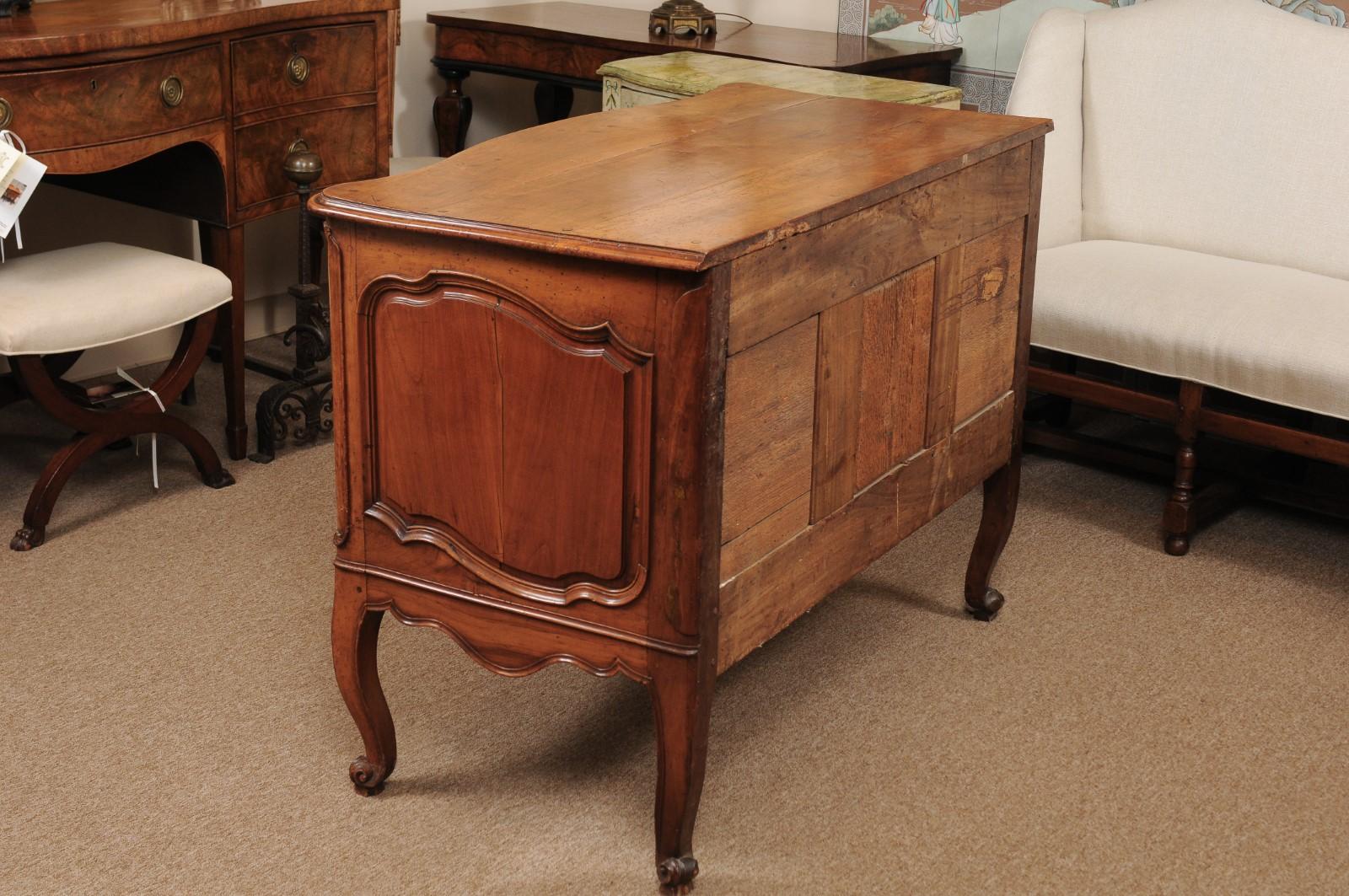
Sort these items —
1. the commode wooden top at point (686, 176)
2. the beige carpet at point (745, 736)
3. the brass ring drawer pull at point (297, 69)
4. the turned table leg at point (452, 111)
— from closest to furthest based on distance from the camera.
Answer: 1. the commode wooden top at point (686, 176)
2. the beige carpet at point (745, 736)
3. the brass ring drawer pull at point (297, 69)
4. the turned table leg at point (452, 111)

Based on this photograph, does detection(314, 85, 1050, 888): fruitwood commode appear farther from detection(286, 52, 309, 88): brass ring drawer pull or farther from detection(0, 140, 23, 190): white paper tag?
detection(286, 52, 309, 88): brass ring drawer pull

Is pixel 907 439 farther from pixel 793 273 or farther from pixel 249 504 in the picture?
pixel 249 504

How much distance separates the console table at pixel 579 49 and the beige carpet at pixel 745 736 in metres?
1.45

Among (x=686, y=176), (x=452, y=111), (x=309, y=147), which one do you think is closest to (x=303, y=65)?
(x=309, y=147)

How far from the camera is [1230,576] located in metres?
2.87

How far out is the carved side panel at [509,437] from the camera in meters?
1.71

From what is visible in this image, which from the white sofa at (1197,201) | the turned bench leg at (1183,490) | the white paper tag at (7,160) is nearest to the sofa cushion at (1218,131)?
the white sofa at (1197,201)

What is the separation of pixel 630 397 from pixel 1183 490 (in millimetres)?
1655

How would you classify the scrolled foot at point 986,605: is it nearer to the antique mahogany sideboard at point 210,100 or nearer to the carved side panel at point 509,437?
the carved side panel at point 509,437

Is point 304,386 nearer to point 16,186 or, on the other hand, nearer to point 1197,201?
point 16,186

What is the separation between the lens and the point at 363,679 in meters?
2.04

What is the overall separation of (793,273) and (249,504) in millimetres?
1695

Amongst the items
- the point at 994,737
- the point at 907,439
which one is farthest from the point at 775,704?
the point at 907,439

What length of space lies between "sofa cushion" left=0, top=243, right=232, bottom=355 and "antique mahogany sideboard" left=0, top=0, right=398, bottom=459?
195 millimetres
